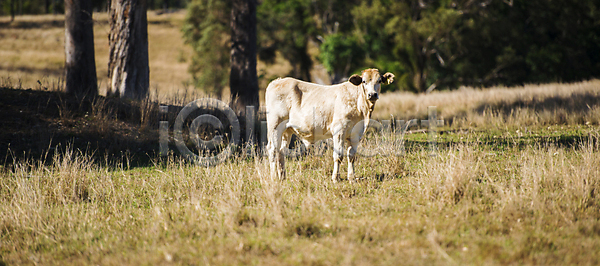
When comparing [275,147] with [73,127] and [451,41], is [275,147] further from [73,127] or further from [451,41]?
[451,41]

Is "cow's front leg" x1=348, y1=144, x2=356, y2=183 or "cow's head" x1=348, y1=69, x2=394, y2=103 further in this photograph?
"cow's front leg" x1=348, y1=144, x2=356, y2=183

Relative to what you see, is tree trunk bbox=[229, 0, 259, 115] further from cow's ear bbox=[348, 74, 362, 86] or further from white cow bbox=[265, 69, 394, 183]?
cow's ear bbox=[348, 74, 362, 86]

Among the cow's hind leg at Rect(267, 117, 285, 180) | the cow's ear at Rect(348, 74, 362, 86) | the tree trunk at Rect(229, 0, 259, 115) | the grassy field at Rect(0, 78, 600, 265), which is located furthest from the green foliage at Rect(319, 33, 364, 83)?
the cow's ear at Rect(348, 74, 362, 86)

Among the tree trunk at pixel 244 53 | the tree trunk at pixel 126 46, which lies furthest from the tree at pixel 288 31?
the tree trunk at pixel 126 46

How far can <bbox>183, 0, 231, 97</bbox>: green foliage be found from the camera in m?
36.2

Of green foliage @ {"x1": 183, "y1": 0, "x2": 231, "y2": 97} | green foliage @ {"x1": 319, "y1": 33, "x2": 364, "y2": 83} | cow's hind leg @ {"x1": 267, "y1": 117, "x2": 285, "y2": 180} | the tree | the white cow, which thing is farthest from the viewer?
the tree

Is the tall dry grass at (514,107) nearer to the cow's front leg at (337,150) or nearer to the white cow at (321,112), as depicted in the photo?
the white cow at (321,112)

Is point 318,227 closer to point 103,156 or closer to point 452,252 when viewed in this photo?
point 452,252

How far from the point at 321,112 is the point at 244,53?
27.5 feet

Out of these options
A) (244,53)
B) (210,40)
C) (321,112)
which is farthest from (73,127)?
(210,40)

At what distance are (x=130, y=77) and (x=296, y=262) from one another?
11.1 metres

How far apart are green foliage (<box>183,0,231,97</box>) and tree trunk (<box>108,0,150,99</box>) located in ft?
73.4

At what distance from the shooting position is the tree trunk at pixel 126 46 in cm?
1305

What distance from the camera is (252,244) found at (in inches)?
193
